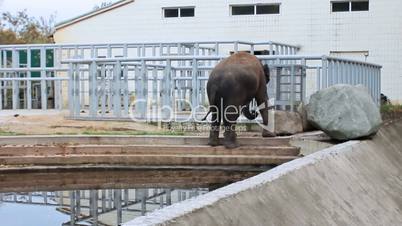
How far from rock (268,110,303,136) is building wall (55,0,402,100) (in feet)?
44.4

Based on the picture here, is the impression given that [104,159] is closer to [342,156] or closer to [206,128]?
[206,128]

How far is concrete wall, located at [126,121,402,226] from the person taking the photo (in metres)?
5.80

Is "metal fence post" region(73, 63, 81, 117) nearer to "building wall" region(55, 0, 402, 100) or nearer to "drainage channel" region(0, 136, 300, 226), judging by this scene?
"drainage channel" region(0, 136, 300, 226)

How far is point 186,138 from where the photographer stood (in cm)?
1204

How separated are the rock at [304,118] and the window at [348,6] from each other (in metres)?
14.0

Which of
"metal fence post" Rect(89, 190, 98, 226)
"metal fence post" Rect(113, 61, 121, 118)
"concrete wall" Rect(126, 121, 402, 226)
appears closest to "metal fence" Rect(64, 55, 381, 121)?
"metal fence post" Rect(113, 61, 121, 118)

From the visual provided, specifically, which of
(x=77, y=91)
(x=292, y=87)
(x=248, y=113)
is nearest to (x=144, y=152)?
(x=248, y=113)

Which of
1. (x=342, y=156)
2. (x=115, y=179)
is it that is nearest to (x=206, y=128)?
(x=115, y=179)

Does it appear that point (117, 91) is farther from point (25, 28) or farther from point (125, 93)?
point (25, 28)

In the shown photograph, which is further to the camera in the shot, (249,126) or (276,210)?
(249,126)

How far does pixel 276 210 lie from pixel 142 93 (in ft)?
27.8

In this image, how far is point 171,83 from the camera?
14477 mm

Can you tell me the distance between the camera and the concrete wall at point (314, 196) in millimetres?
5797

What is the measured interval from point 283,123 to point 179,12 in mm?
16480
